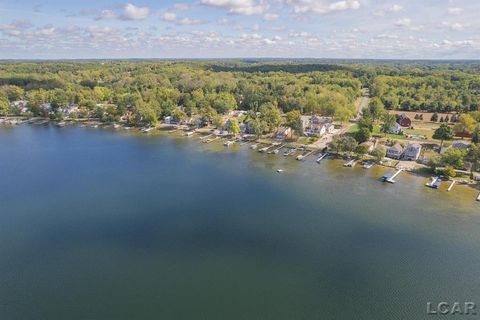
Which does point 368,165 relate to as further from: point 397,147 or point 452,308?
point 452,308

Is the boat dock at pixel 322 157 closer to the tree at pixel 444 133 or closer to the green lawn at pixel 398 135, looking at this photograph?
the green lawn at pixel 398 135

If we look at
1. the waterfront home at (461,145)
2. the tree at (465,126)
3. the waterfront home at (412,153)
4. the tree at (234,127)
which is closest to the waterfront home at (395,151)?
the waterfront home at (412,153)

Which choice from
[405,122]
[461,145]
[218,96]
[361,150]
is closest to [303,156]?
[361,150]

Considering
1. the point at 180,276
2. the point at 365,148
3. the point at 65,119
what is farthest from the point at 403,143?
the point at 65,119

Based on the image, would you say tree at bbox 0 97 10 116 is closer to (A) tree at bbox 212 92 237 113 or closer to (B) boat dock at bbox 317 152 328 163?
(A) tree at bbox 212 92 237 113

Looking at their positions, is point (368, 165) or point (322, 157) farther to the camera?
point (322, 157)

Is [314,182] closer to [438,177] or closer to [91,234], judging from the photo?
[438,177]
